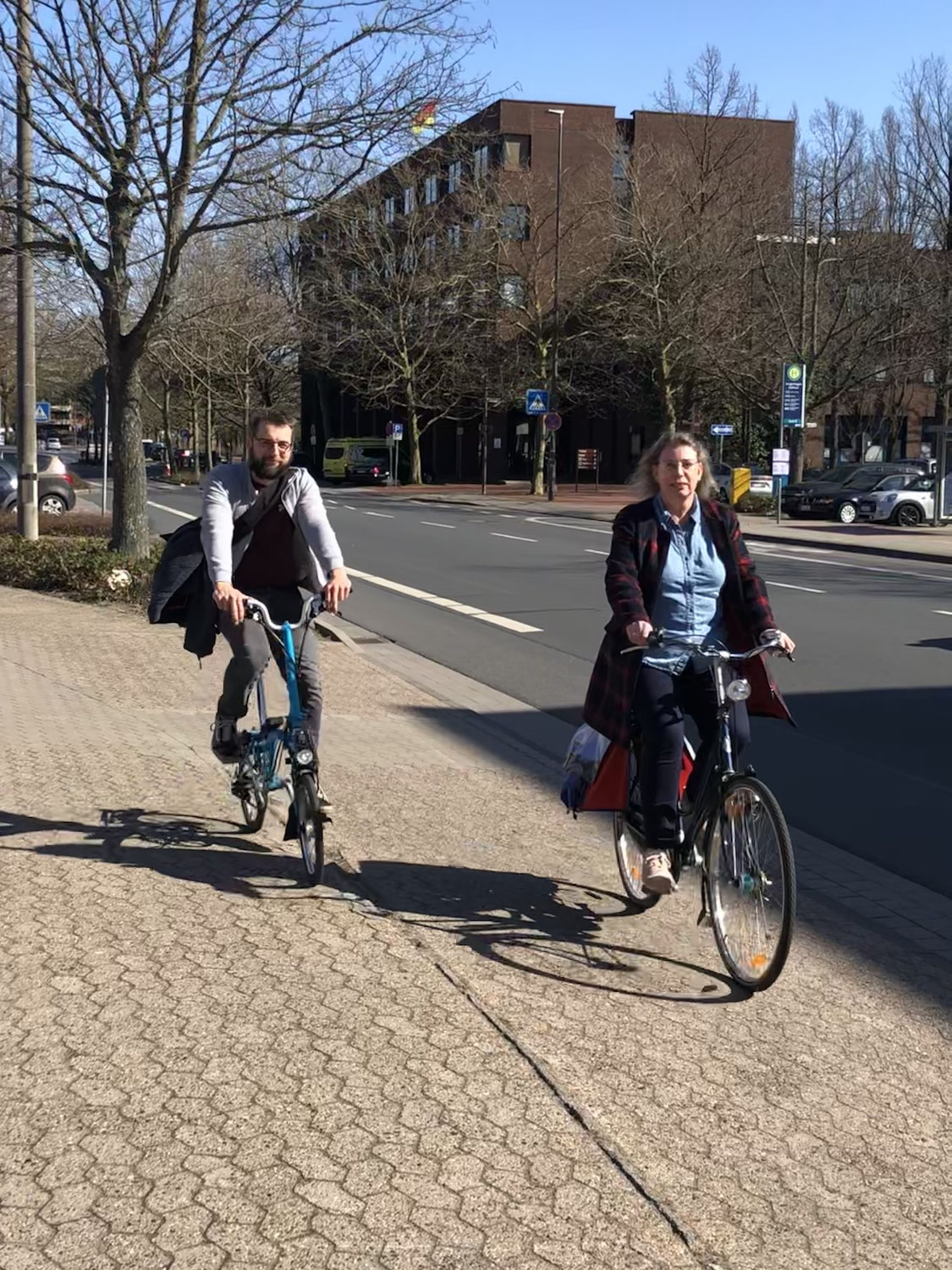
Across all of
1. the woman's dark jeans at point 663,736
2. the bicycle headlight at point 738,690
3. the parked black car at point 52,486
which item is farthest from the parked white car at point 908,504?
the bicycle headlight at point 738,690

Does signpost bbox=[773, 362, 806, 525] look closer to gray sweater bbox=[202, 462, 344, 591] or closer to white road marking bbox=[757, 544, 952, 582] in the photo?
white road marking bbox=[757, 544, 952, 582]

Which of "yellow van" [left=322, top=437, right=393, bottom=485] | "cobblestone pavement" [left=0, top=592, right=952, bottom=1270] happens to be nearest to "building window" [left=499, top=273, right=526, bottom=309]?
"yellow van" [left=322, top=437, right=393, bottom=485]

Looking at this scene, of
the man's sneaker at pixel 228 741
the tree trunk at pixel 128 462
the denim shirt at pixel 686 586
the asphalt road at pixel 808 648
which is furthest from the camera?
the tree trunk at pixel 128 462

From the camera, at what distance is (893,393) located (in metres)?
54.7

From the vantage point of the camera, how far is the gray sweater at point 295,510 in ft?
17.9

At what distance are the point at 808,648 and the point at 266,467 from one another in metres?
8.16

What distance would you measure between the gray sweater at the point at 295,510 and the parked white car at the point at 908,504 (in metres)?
30.9

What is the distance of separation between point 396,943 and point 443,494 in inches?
1900

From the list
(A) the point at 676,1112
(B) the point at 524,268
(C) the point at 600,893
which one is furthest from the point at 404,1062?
(B) the point at 524,268

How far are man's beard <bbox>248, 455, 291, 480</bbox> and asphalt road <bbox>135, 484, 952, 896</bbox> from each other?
120 inches

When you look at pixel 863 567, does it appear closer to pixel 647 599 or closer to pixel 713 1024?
pixel 647 599

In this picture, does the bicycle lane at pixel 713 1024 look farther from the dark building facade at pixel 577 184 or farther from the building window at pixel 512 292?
the building window at pixel 512 292

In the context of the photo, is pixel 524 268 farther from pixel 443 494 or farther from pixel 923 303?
pixel 923 303

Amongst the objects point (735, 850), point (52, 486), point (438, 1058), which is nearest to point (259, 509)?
point (735, 850)
